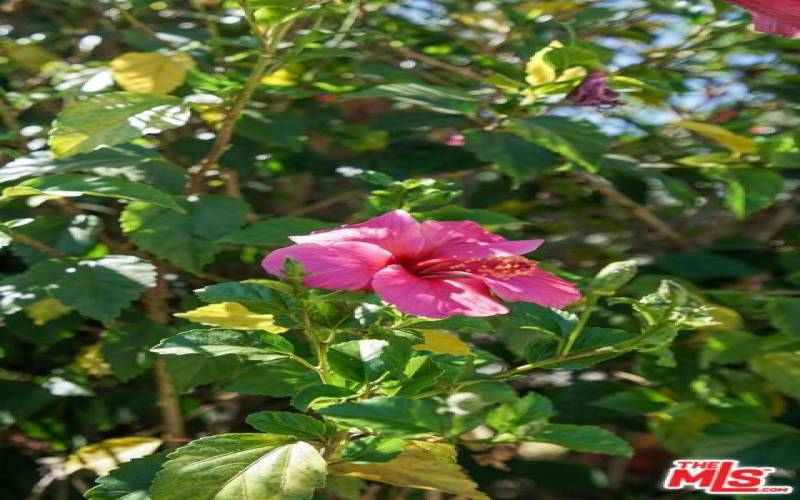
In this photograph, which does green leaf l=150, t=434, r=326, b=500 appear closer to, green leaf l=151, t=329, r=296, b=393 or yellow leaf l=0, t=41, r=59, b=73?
green leaf l=151, t=329, r=296, b=393

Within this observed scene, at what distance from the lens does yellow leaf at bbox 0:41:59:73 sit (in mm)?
1599

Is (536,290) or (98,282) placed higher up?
(536,290)

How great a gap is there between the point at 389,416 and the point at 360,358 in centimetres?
7

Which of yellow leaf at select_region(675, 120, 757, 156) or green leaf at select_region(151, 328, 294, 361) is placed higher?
green leaf at select_region(151, 328, 294, 361)

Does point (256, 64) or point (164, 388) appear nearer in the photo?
point (256, 64)

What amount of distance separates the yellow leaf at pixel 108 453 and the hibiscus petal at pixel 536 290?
25.1 inches

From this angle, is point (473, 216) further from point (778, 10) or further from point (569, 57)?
point (778, 10)

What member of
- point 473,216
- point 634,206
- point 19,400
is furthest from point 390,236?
point 634,206

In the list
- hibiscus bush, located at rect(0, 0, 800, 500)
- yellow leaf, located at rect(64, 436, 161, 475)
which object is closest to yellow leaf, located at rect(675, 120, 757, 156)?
hibiscus bush, located at rect(0, 0, 800, 500)

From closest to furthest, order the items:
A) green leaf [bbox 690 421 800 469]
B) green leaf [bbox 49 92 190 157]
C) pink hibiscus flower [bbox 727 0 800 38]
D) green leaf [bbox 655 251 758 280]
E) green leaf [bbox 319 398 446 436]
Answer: green leaf [bbox 319 398 446 436] < pink hibiscus flower [bbox 727 0 800 38] < green leaf [bbox 49 92 190 157] < green leaf [bbox 690 421 800 469] < green leaf [bbox 655 251 758 280]

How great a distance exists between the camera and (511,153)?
1262 millimetres

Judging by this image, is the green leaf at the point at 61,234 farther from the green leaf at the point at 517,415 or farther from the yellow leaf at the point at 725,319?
the yellow leaf at the point at 725,319

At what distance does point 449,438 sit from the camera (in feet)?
2.08

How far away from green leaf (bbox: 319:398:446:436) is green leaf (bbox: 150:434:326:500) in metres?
0.06
